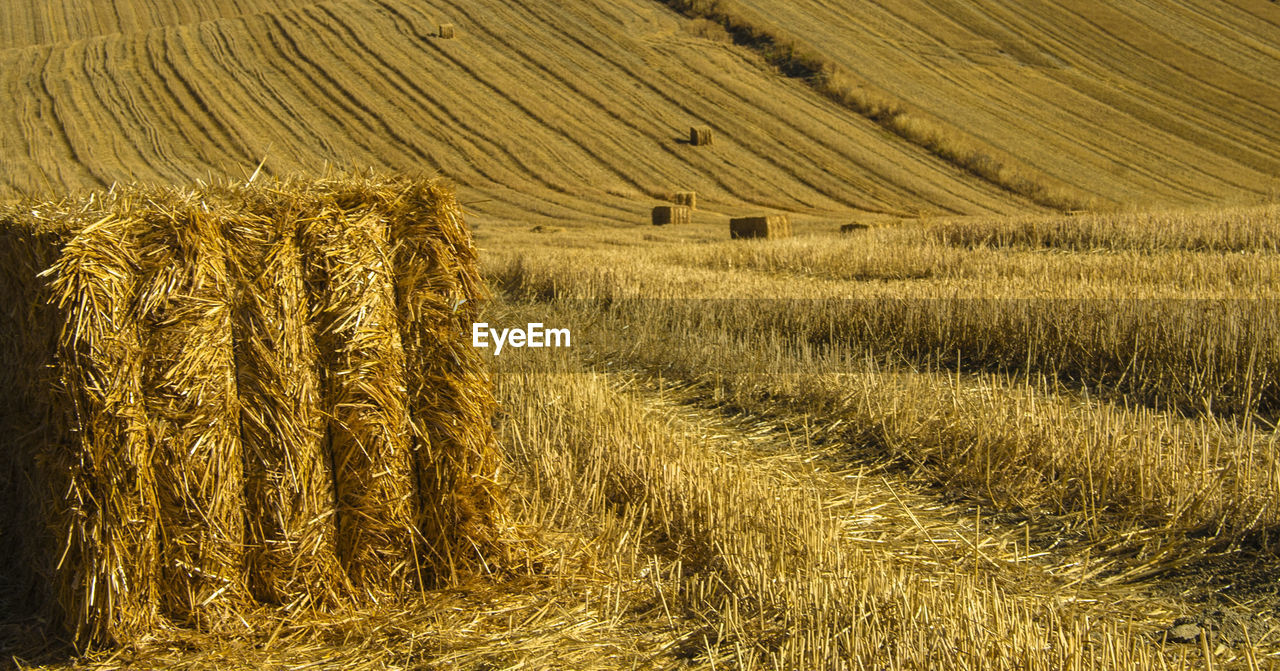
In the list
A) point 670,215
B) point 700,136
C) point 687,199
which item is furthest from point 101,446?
point 700,136

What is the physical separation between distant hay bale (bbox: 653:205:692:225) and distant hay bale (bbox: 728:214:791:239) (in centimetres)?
351

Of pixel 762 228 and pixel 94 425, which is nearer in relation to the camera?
pixel 94 425

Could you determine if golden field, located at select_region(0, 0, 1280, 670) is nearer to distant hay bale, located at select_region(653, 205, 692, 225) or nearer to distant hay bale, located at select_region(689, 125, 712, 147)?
distant hay bale, located at select_region(653, 205, 692, 225)

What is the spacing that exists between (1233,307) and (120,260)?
21.4ft

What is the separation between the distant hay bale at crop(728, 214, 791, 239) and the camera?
664 inches

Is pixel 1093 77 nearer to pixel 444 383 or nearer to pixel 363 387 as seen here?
pixel 444 383

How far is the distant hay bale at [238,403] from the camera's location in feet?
10.6

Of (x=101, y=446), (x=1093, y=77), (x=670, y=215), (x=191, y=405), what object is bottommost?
(x=101, y=446)

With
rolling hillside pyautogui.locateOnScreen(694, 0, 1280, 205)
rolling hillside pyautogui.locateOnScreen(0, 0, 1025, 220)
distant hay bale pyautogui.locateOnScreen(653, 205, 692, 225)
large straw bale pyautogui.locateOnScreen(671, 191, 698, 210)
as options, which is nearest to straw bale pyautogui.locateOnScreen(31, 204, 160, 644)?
distant hay bale pyautogui.locateOnScreen(653, 205, 692, 225)

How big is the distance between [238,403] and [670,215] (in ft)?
58.5

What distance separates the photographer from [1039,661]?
9.01ft

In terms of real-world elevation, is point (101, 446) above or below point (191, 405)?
below

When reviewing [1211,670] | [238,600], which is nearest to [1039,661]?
[1211,670]

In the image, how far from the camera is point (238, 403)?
3.43m
